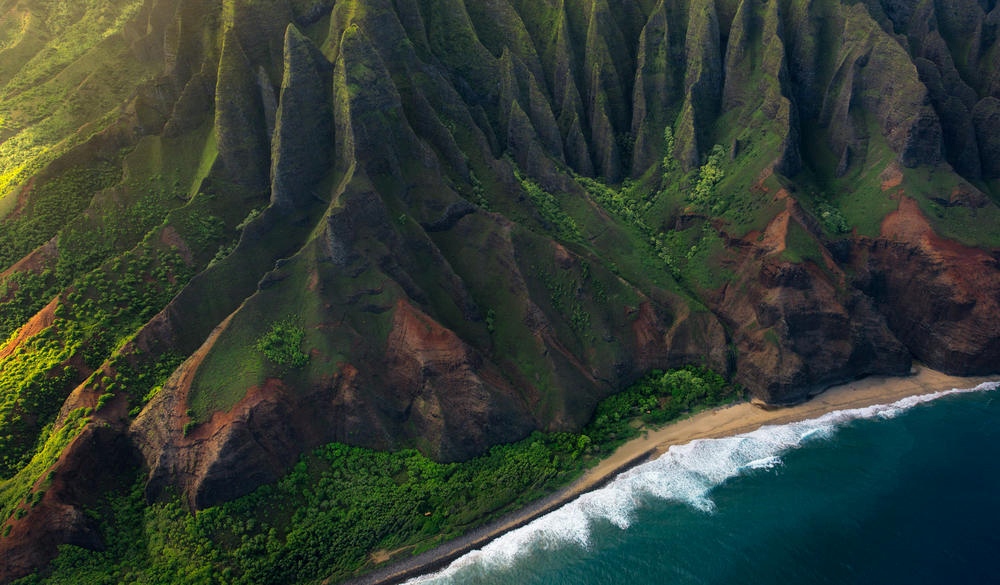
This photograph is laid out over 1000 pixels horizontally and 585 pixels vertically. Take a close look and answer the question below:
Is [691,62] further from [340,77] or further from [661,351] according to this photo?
[340,77]

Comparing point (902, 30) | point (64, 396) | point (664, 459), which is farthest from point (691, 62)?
point (64, 396)

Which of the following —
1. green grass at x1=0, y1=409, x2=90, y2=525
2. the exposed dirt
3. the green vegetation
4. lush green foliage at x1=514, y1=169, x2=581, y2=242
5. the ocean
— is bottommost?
the ocean

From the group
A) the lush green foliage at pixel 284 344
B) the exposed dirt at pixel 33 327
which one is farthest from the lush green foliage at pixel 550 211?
the exposed dirt at pixel 33 327

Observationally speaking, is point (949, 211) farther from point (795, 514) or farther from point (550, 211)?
point (550, 211)

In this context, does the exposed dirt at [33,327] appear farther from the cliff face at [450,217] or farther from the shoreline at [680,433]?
the shoreline at [680,433]

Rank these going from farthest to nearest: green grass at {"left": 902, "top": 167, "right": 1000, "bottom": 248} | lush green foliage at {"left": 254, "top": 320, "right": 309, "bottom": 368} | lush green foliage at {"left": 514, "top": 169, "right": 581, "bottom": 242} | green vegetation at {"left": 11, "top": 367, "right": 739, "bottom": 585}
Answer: lush green foliage at {"left": 514, "top": 169, "right": 581, "bottom": 242}
green grass at {"left": 902, "top": 167, "right": 1000, "bottom": 248}
lush green foliage at {"left": 254, "top": 320, "right": 309, "bottom": 368}
green vegetation at {"left": 11, "top": 367, "right": 739, "bottom": 585}

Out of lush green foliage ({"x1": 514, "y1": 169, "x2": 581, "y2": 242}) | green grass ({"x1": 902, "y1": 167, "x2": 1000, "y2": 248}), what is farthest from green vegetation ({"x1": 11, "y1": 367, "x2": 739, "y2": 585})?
green grass ({"x1": 902, "y1": 167, "x2": 1000, "y2": 248})

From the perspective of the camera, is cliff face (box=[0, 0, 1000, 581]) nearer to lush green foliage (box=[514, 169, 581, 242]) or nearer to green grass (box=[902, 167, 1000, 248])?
green grass (box=[902, 167, 1000, 248])
